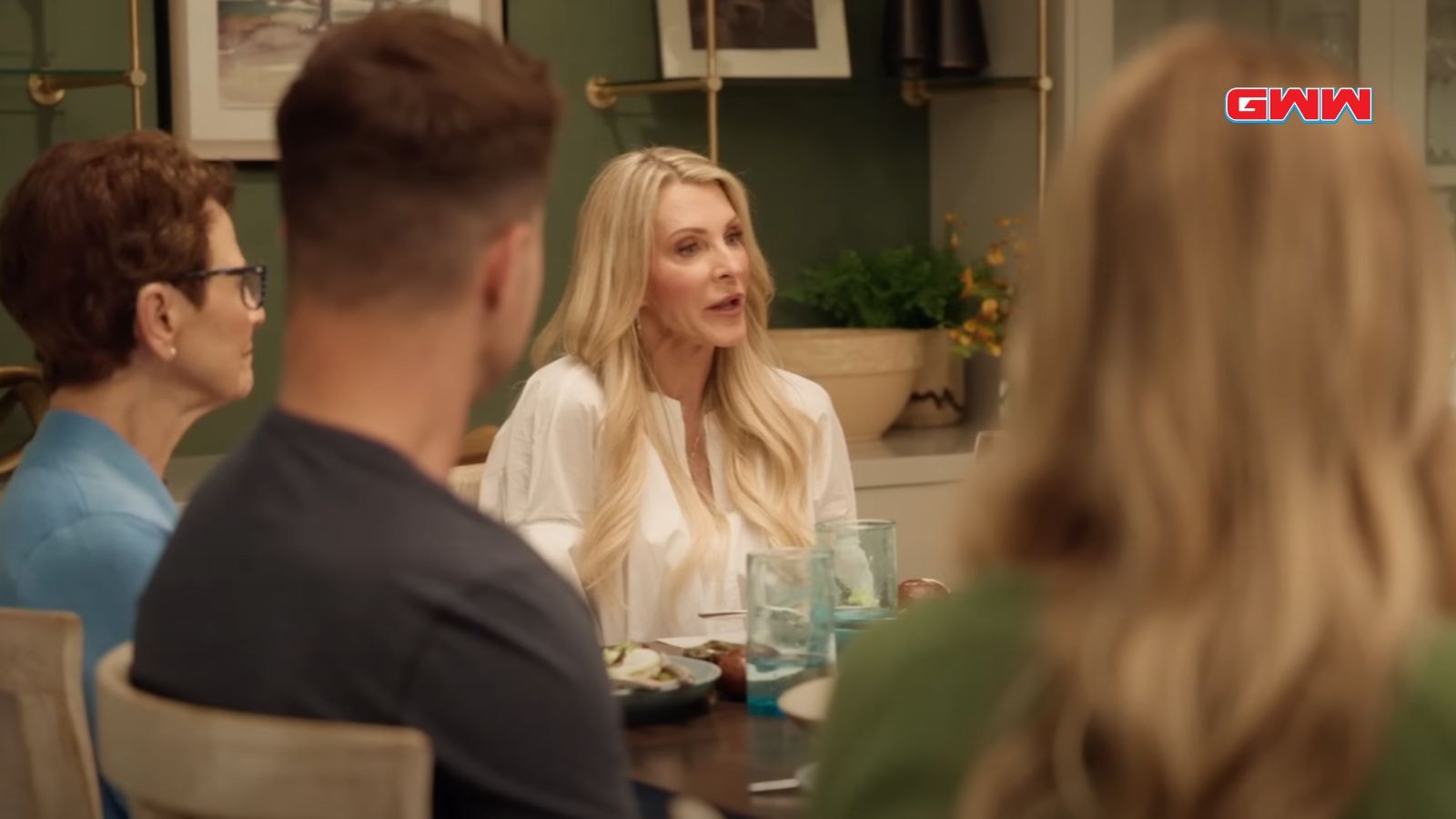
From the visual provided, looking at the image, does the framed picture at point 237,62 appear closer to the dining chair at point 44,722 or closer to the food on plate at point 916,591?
the food on plate at point 916,591

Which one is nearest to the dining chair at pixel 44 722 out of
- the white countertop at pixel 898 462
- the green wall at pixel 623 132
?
the white countertop at pixel 898 462

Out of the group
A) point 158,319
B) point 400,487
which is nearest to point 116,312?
point 158,319

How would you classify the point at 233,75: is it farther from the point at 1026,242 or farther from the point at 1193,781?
the point at 1193,781

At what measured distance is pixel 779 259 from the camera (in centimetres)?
450

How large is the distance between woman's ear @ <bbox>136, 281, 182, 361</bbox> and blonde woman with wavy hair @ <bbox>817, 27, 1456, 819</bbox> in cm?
133

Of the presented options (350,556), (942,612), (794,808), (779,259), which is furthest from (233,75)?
(942,612)

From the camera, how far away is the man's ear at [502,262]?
4.34 ft

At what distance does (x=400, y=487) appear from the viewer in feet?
4.12

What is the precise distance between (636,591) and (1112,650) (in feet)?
6.42

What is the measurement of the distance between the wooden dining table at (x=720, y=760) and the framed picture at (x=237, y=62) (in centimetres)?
213

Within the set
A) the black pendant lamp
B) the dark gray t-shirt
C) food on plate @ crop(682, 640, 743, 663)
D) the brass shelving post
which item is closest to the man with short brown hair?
the dark gray t-shirt

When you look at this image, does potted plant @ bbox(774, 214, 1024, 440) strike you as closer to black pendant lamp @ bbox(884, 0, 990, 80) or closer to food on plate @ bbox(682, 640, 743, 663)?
black pendant lamp @ bbox(884, 0, 990, 80)

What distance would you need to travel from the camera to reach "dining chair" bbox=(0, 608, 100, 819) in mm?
1719

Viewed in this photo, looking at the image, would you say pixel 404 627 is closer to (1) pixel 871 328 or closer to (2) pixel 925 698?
(2) pixel 925 698
